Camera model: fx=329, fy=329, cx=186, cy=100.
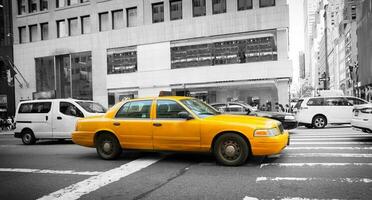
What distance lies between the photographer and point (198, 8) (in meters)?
30.0

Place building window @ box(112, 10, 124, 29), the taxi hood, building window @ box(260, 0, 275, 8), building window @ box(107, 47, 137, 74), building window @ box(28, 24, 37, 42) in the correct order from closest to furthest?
the taxi hood
building window @ box(260, 0, 275, 8)
building window @ box(107, 47, 137, 74)
building window @ box(112, 10, 124, 29)
building window @ box(28, 24, 37, 42)

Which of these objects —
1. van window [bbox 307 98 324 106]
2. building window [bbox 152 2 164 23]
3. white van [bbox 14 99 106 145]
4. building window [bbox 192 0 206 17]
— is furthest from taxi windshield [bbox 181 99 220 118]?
building window [bbox 152 2 164 23]

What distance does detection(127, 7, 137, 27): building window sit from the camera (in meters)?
32.5

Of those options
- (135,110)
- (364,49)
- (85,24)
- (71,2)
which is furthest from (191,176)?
(364,49)

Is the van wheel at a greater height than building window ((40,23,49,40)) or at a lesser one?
lesser

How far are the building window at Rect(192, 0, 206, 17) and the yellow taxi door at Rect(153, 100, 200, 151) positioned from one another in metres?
23.6

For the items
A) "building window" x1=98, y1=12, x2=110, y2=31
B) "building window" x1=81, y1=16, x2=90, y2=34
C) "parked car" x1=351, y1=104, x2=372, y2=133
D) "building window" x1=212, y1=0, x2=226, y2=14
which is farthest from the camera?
"building window" x1=81, y1=16, x2=90, y2=34

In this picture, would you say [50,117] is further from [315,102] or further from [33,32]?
[33,32]

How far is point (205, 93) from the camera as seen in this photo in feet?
97.2

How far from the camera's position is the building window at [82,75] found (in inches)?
1367

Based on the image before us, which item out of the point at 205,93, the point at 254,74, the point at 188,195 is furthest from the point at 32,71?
the point at 188,195

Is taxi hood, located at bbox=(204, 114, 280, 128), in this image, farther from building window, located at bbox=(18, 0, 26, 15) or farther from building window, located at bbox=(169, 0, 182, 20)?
building window, located at bbox=(18, 0, 26, 15)

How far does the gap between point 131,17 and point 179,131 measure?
27.5 m

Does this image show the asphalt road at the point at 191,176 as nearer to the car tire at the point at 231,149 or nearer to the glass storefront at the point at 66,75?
the car tire at the point at 231,149
